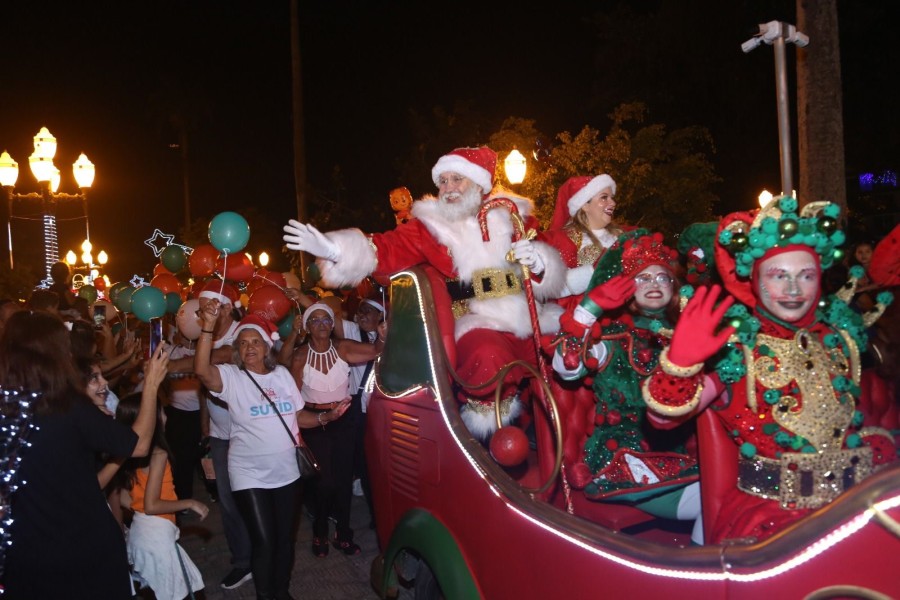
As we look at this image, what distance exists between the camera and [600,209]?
4.73 meters

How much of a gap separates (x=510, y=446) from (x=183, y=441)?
205 inches

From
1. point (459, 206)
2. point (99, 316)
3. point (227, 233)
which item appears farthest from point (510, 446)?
point (99, 316)

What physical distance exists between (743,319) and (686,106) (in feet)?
57.0

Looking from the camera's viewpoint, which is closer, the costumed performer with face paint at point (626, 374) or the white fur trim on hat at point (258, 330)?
→ the costumed performer with face paint at point (626, 374)

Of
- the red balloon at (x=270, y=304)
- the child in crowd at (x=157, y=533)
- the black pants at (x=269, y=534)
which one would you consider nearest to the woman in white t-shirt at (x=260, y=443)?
the black pants at (x=269, y=534)

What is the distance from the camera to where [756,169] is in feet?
58.4

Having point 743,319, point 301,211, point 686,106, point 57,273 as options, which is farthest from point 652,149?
point 743,319

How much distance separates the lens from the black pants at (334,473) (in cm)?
590

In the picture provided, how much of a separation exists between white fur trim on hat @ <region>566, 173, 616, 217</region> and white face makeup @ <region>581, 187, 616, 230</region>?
2 centimetres

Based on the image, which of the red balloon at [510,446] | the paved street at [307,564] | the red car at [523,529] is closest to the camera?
the red car at [523,529]

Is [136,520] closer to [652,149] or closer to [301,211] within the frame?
[301,211]

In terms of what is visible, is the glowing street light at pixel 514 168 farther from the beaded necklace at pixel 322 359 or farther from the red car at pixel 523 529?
the red car at pixel 523 529

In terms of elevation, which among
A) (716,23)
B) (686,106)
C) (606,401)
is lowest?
(606,401)

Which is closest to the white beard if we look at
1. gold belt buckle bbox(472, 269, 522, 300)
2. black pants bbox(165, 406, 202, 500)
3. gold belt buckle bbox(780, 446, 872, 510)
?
gold belt buckle bbox(472, 269, 522, 300)
